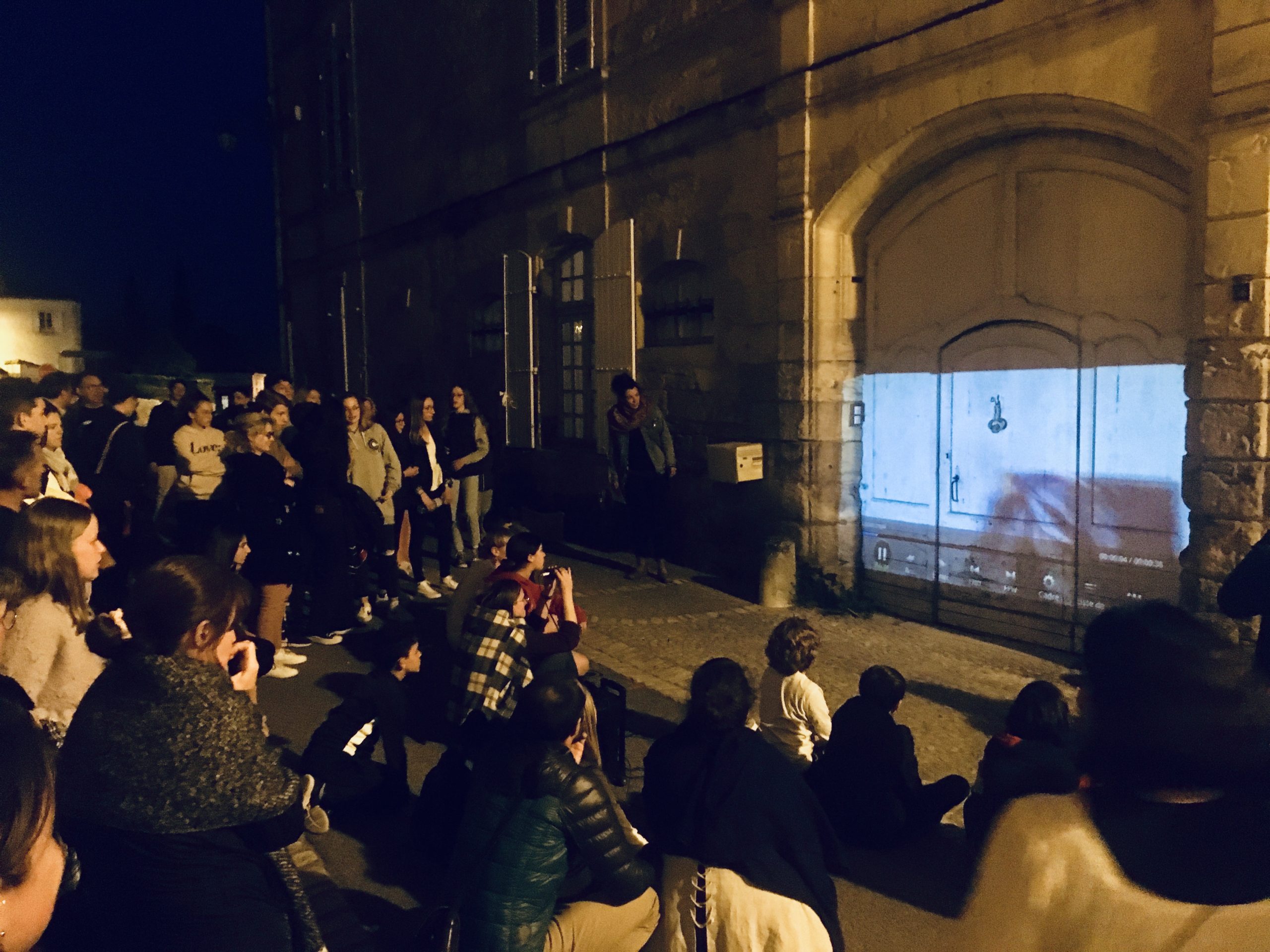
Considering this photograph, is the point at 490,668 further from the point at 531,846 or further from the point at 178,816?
the point at 178,816

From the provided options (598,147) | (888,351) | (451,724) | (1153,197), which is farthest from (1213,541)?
(598,147)

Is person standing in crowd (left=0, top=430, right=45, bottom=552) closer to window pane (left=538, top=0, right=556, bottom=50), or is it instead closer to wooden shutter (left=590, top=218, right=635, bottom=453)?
wooden shutter (left=590, top=218, right=635, bottom=453)

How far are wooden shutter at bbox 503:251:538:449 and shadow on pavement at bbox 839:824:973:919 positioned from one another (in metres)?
8.35

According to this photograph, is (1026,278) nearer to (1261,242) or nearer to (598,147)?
(1261,242)

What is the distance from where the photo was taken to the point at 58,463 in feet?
22.8

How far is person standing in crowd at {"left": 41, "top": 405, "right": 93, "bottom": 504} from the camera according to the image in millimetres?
6547

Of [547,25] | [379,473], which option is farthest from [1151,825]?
[547,25]

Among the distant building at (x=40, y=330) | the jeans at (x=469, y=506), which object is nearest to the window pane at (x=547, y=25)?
the jeans at (x=469, y=506)

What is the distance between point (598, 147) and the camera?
10453mm

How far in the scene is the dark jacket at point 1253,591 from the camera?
3795 millimetres

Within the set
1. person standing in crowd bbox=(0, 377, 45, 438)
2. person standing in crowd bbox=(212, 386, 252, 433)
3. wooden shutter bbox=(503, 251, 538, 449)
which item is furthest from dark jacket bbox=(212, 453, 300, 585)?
wooden shutter bbox=(503, 251, 538, 449)

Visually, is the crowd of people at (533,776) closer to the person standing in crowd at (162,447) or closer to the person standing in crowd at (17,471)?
the person standing in crowd at (17,471)

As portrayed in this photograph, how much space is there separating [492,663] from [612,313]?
6.59 meters

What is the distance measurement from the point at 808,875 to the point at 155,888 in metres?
1.62
